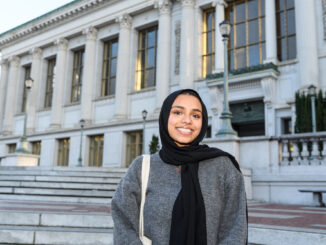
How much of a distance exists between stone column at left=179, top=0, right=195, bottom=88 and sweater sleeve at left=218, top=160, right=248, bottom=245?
19.3 m

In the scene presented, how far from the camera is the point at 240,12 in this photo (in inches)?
814

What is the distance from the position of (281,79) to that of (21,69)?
26411mm

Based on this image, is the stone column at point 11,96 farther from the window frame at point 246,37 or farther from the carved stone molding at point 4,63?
the window frame at point 246,37

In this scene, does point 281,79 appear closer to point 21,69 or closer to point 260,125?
point 260,125

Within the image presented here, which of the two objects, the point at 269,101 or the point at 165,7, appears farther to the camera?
the point at 165,7

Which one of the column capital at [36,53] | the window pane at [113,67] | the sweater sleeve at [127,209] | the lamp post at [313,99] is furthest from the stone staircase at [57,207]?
the column capital at [36,53]

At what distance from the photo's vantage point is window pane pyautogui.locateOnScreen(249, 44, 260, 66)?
19.5 metres

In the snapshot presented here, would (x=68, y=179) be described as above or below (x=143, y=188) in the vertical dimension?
below

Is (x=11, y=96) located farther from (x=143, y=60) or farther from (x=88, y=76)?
(x=143, y=60)

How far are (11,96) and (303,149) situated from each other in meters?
30.7

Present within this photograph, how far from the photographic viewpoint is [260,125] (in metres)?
20.1

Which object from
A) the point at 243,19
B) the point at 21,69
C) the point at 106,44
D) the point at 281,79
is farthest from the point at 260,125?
the point at 21,69

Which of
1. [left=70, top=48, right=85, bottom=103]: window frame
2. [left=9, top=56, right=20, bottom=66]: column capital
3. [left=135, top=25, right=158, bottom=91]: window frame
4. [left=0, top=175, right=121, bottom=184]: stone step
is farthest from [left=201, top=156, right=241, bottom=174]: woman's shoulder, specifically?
[left=9, top=56, right=20, bottom=66]: column capital

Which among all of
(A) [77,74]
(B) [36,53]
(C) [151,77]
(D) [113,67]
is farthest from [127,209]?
(B) [36,53]
